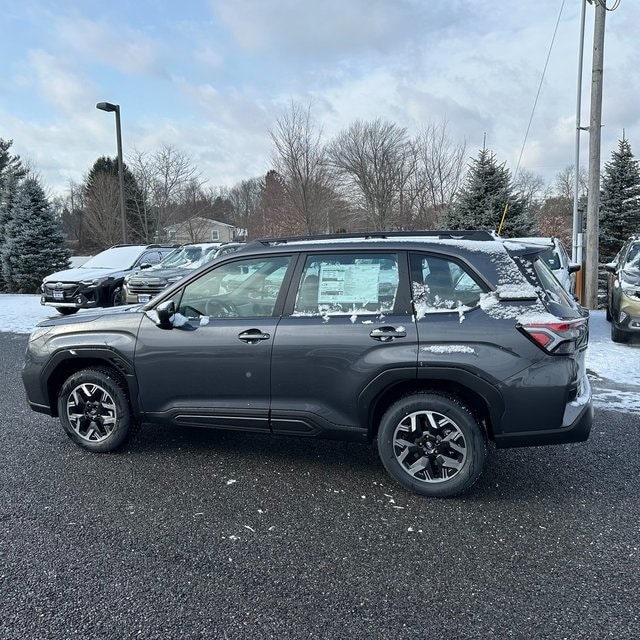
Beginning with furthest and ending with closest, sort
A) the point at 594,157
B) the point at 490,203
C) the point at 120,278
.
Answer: the point at 490,203 < the point at 120,278 < the point at 594,157

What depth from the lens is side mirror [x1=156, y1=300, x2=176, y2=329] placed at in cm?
395

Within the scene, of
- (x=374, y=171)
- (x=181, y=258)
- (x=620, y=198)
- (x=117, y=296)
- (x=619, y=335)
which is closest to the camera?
(x=619, y=335)

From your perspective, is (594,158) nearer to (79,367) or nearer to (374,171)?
(79,367)

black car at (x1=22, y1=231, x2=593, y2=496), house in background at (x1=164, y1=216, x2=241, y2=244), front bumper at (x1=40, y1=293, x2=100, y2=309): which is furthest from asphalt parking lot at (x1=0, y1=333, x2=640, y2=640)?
house in background at (x1=164, y1=216, x2=241, y2=244)

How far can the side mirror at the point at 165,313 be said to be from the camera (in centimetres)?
395

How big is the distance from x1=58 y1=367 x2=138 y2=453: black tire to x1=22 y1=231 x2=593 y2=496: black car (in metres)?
0.01

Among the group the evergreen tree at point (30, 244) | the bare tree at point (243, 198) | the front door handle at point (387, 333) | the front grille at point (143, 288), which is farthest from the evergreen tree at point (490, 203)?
the bare tree at point (243, 198)

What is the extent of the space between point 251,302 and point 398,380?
1243 millimetres

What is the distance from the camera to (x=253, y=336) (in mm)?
3797

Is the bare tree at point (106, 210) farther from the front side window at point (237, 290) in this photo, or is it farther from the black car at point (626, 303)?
the front side window at point (237, 290)

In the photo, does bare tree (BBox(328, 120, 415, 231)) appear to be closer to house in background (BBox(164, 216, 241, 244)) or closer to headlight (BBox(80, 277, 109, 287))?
house in background (BBox(164, 216, 241, 244))

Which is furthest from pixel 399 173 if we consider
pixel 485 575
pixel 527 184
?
→ pixel 485 575

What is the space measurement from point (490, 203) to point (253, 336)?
59.9ft

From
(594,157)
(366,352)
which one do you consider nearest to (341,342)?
(366,352)
